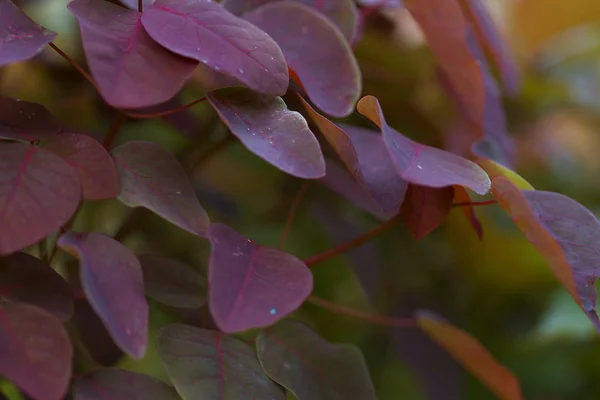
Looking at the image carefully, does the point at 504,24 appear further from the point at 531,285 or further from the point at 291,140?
the point at 291,140

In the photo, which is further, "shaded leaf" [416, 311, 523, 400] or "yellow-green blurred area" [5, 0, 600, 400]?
"yellow-green blurred area" [5, 0, 600, 400]

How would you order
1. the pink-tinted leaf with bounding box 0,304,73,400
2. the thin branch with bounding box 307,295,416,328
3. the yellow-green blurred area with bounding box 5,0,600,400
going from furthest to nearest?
the yellow-green blurred area with bounding box 5,0,600,400, the thin branch with bounding box 307,295,416,328, the pink-tinted leaf with bounding box 0,304,73,400

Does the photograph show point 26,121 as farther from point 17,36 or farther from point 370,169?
point 370,169

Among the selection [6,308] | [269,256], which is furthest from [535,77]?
[6,308]

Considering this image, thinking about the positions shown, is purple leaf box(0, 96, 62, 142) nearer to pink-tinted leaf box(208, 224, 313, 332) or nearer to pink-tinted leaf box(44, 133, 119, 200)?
pink-tinted leaf box(44, 133, 119, 200)

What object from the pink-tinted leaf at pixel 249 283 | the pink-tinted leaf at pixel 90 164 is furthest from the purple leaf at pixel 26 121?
the pink-tinted leaf at pixel 249 283

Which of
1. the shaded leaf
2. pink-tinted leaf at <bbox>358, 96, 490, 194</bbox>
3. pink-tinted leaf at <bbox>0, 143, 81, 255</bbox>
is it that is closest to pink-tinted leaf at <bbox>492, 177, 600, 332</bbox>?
pink-tinted leaf at <bbox>358, 96, 490, 194</bbox>
